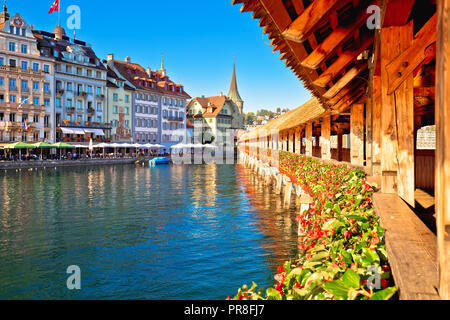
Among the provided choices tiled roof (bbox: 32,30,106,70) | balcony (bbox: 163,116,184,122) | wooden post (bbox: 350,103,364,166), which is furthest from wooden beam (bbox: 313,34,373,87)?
balcony (bbox: 163,116,184,122)

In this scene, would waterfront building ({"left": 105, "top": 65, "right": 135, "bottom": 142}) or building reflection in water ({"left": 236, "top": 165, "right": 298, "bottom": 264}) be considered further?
waterfront building ({"left": 105, "top": 65, "right": 135, "bottom": 142})

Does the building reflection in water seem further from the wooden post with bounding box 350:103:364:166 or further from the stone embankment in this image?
the wooden post with bounding box 350:103:364:166

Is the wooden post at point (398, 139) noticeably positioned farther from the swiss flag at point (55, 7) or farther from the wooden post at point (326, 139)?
the swiss flag at point (55, 7)

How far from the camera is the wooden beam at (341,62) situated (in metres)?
6.78

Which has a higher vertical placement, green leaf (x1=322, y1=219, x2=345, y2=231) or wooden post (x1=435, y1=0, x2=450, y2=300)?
wooden post (x1=435, y1=0, x2=450, y2=300)

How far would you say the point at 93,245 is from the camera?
40.5 feet

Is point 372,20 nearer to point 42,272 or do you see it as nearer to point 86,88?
point 42,272

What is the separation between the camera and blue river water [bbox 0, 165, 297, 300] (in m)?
8.91

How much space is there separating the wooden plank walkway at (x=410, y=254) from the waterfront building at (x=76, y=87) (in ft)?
206

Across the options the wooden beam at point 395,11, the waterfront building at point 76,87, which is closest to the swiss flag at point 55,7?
the waterfront building at point 76,87

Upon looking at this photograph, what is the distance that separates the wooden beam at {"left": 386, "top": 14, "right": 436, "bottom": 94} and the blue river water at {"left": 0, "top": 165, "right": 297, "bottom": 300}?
5.29 meters

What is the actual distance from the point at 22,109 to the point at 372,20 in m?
58.1

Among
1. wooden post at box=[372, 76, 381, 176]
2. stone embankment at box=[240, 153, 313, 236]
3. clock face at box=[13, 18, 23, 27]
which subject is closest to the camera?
wooden post at box=[372, 76, 381, 176]
